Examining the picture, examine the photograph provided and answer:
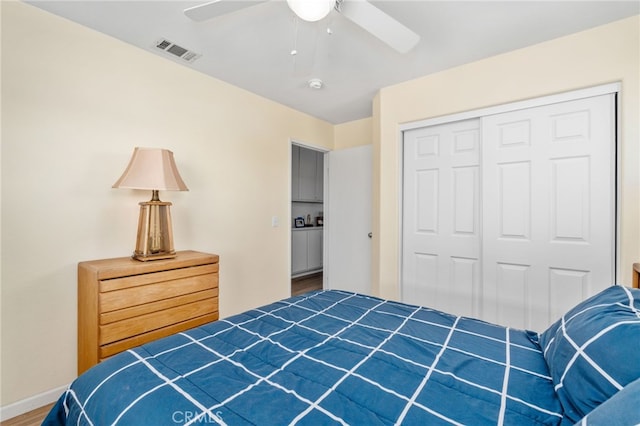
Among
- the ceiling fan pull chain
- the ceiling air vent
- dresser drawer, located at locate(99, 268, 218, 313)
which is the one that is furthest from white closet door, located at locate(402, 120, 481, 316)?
the ceiling air vent

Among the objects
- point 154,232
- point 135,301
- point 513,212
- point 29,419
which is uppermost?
point 513,212

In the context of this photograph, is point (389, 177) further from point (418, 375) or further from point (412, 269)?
point (418, 375)

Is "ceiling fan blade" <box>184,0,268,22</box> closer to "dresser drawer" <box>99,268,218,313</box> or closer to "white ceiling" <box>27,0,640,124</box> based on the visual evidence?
"white ceiling" <box>27,0,640,124</box>

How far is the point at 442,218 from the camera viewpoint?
2.71 meters

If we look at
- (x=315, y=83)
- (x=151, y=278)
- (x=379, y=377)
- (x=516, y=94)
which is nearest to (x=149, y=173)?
(x=151, y=278)

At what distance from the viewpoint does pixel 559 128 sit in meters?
2.16

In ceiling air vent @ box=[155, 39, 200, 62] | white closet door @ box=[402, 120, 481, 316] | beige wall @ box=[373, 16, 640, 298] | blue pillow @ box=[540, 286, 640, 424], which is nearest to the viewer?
blue pillow @ box=[540, 286, 640, 424]

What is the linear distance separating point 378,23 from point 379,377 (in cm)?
164

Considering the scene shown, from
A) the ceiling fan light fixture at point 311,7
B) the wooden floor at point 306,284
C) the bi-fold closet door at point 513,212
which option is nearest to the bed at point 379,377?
the bi-fold closet door at point 513,212

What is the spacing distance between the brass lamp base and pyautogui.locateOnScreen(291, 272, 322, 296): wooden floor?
8.00 feet

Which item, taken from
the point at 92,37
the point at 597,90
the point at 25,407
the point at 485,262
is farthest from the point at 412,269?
the point at 92,37

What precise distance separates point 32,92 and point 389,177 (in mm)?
2710

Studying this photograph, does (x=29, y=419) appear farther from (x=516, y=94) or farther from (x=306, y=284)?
(x=516, y=94)

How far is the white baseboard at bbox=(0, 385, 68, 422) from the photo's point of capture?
1.69 metres
